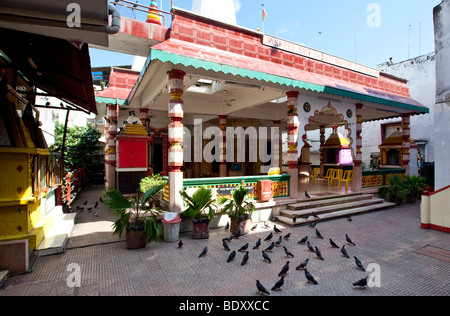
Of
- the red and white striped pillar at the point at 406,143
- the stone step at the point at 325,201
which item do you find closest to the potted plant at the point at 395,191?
the stone step at the point at 325,201

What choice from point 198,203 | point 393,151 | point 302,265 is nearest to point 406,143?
point 393,151

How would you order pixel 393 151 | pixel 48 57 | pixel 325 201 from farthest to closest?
pixel 393 151
pixel 325 201
pixel 48 57

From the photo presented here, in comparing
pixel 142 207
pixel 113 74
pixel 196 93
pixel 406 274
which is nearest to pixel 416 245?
pixel 406 274

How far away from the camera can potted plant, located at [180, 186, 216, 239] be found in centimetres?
575

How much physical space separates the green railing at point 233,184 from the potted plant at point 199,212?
1.61ft

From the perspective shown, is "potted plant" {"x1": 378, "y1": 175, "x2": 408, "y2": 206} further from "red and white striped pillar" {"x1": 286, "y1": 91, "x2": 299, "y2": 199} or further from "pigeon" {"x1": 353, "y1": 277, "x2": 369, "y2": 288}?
"pigeon" {"x1": 353, "y1": 277, "x2": 369, "y2": 288}

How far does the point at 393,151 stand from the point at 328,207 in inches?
314

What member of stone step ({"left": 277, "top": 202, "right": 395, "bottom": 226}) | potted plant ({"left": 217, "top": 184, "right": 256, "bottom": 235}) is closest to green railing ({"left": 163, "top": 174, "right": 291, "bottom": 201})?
potted plant ({"left": 217, "top": 184, "right": 256, "bottom": 235})

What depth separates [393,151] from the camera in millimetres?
13141

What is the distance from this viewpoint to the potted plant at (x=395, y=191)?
972 cm

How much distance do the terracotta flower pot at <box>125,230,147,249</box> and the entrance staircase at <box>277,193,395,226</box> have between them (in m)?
3.95

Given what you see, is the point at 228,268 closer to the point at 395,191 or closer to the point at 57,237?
the point at 57,237

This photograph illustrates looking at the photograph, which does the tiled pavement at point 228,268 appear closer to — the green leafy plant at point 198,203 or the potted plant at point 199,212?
the potted plant at point 199,212

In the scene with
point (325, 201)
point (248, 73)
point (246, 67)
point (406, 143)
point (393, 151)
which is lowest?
point (325, 201)
